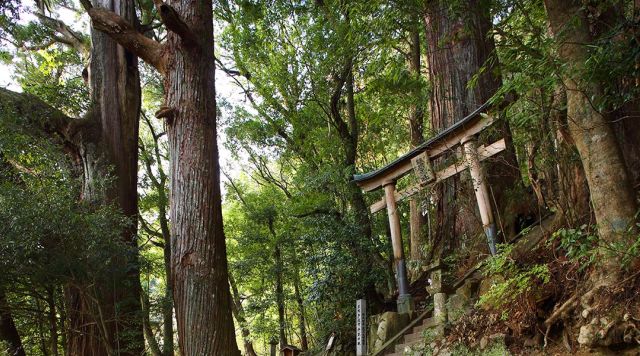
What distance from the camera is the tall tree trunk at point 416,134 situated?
34.3 feet

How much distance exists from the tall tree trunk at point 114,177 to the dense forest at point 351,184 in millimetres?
40

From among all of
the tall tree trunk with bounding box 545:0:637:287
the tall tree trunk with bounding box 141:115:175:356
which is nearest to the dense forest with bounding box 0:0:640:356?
the tall tree trunk with bounding box 545:0:637:287

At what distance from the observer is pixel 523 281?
4410mm

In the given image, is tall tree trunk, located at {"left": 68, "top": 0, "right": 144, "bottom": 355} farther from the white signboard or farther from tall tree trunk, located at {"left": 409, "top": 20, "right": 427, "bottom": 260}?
tall tree trunk, located at {"left": 409, "top": 20, "right": 427, "bottom": 260}

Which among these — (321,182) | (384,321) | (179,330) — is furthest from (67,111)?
(384,321)

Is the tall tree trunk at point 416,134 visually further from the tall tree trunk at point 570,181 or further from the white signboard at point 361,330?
the tall tree trunk at point 570,181

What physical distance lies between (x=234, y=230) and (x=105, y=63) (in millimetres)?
8490

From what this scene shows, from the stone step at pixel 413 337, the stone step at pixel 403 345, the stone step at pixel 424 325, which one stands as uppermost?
the stone step at pixel 424 325

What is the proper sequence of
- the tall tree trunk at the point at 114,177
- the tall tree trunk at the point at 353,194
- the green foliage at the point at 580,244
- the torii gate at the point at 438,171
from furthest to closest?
the tall tree trunk at the point at 353,194 < the torii gate at the point at 438,171 < the tall tree trunk at the point at 114,177 < the green foliage at the point at 580,244

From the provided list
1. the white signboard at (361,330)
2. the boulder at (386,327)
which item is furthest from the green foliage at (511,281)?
the white signboard at (361,330)

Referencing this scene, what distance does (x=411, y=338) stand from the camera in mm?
6531

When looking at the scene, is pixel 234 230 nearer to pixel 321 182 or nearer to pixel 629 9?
pixel 321 182

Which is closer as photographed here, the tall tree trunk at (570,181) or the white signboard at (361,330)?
the tall tree trunk at (570,181)

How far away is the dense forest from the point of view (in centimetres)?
401
